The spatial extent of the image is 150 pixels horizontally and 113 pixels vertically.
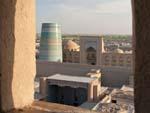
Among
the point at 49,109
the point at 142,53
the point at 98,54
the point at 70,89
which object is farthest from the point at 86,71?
the point at 142,53

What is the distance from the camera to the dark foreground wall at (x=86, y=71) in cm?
973

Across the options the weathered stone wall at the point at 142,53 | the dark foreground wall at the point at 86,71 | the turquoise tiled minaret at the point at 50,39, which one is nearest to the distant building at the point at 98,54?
the turquoise tiled minaret at the point at 50,39

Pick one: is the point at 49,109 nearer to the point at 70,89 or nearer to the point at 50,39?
the point at 70,89

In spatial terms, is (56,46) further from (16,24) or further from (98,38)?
(16,24)

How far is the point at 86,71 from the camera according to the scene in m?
10.2

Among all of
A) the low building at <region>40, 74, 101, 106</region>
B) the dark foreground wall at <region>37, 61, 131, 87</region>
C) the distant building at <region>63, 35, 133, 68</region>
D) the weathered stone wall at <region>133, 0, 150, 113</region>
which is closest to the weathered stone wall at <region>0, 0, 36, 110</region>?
the weathered stone wall at <region>133, 0, 150, 113</region>

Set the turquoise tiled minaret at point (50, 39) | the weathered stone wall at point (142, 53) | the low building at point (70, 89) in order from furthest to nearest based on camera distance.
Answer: the turquoise tiled minaret at point (50, 39)
the low building at point (70, 89)
the weathered stone wall at point (142, 53)

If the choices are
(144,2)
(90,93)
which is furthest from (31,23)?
(90,93)

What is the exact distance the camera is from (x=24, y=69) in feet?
3.09

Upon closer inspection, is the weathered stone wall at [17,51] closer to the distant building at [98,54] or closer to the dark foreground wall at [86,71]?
the dark foreground wall at [86,71]

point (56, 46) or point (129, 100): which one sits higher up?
point (56, 46)

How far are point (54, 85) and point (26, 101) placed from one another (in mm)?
7037

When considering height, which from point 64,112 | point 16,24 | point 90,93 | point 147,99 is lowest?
point 90,93

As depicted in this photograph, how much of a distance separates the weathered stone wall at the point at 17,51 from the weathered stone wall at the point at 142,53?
48cm
